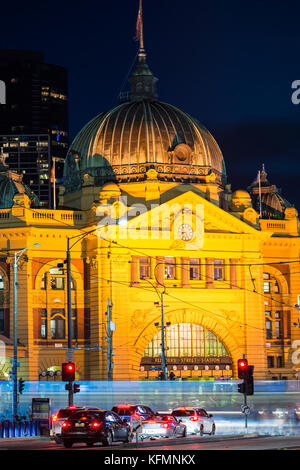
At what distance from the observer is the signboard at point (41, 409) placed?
64188 mm

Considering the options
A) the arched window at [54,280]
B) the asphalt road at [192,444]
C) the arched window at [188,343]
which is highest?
the arched window at [54,280]

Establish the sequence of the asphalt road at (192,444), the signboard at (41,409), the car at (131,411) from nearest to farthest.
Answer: the asphalt road at (192,444) → the car at (131,411) → the signboard at (41,409)

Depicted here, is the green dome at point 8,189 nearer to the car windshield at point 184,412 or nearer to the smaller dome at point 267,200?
the smaller dome at point 267,200

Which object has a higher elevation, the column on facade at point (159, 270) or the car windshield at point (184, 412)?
the column on facade at point (159, 270)

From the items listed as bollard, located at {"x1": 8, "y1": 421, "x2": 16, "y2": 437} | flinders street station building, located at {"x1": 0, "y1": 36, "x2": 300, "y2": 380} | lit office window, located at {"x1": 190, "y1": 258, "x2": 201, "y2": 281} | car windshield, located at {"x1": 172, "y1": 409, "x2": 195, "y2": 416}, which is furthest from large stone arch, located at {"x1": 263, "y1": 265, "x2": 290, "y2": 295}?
bollard, located at {"x1": 8, "y1": 421, "x2": 16, "y2": 437}

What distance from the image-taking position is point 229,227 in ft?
372

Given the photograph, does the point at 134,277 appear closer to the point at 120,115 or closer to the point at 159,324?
the point at 159,324

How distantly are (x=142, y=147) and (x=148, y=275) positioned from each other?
15.3 m

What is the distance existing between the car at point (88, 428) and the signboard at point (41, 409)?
985cm

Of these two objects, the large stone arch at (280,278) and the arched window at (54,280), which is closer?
the arched window at (54,280)

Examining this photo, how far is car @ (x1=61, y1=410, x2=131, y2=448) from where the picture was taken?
174 feet

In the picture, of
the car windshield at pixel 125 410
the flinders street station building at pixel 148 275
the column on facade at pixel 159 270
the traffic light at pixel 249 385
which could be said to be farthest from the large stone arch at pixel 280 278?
the car windshield at pixel 125 410

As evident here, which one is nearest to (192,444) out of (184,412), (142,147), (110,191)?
(184,412)
